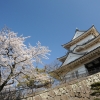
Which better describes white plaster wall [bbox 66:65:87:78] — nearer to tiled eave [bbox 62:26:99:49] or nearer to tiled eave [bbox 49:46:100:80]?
tiled eave [bbox 49:46:100:80]

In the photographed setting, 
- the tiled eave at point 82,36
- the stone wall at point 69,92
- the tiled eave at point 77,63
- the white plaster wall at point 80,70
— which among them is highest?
the tiled eave at point 82,36

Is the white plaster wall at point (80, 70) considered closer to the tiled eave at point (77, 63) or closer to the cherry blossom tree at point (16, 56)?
the tiled eave at point (77, 63)

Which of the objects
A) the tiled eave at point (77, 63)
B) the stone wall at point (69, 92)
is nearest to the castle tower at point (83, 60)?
the tiled eave at point (77, 63)

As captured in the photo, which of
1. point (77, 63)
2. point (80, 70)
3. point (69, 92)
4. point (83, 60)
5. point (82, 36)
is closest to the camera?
point (69, 92)

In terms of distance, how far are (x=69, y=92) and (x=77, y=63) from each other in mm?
7290

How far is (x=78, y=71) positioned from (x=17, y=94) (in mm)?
9677

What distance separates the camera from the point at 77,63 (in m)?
18.3

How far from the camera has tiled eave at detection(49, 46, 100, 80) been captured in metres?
16.5

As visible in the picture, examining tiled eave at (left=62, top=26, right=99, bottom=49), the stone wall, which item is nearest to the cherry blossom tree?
the stone wall

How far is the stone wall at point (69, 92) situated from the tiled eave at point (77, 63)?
4799mm

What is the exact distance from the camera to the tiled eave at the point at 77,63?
16.5 metres

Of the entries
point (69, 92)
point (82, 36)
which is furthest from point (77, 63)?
point (69, 92)

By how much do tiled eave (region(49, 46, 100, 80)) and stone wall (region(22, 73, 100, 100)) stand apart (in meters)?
4.80

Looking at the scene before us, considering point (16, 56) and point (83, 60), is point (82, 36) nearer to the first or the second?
point (83, 60)
